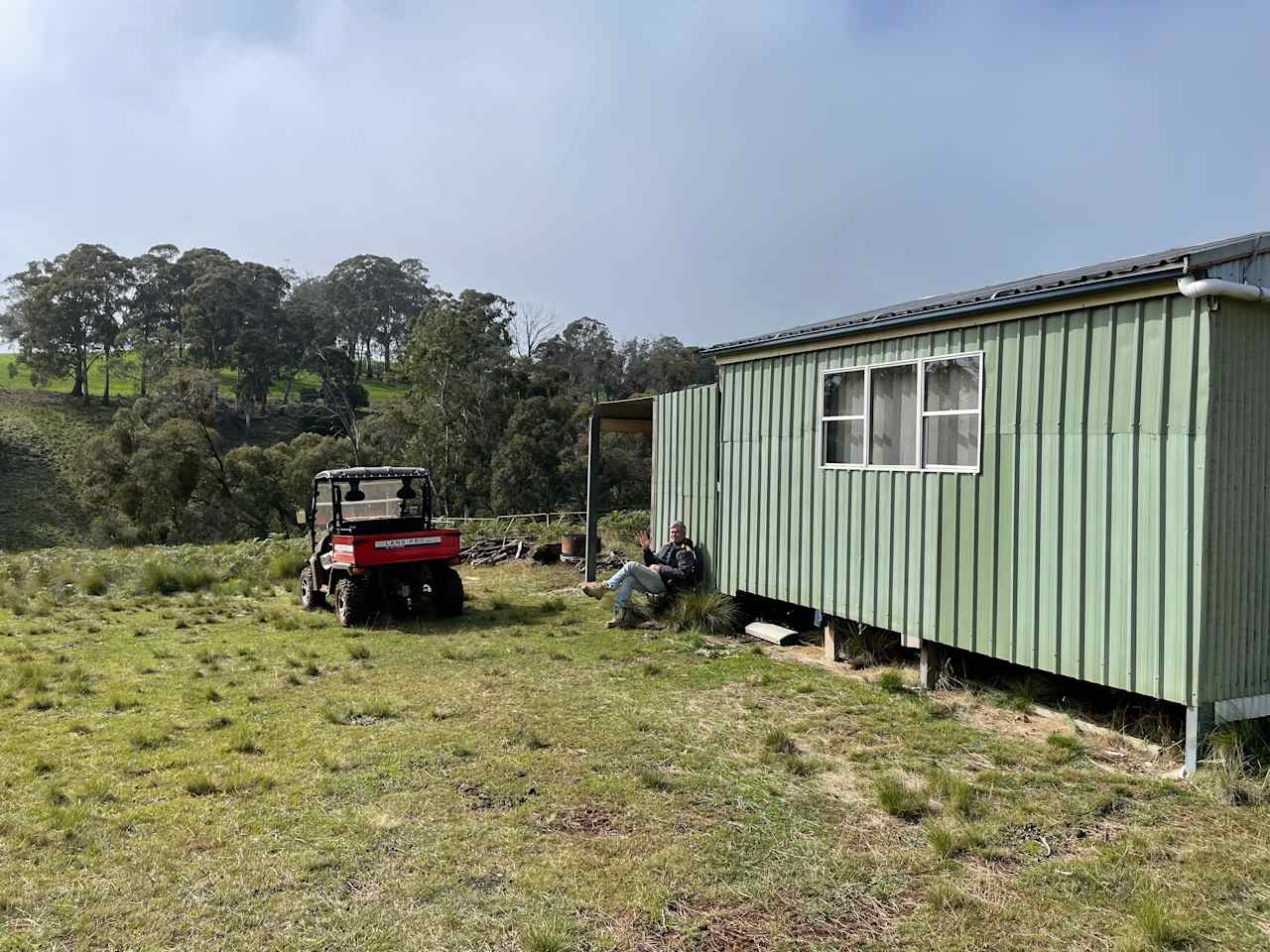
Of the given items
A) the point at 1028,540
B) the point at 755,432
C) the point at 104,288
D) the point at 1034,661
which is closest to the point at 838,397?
the point at 755,432

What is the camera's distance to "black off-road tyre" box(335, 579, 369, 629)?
34.0 ft

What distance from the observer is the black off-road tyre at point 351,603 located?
10359 mm

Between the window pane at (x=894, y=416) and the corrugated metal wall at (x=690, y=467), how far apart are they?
8.52 ft

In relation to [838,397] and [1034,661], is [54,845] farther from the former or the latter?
[838,397]

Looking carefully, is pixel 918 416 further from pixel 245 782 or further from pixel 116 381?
pixel 116 381

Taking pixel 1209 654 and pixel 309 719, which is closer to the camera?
pixel 1209 654

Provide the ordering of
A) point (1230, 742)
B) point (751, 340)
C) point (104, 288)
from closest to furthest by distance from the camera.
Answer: point (1230, 742), point (751, 340), point (104, 288)

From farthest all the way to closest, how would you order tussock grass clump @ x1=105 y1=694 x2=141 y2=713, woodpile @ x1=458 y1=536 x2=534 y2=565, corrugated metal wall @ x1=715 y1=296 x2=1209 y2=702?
woodpile @ x1=458 y1=536 x2=534 y2=565, tussock grass clump @ x1=105 y1=694 x2=141 y2=713, corrugated metal wall @ x1=715 y1=296 x2=1209 y2=702

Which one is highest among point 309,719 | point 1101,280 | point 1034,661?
point 1101,280

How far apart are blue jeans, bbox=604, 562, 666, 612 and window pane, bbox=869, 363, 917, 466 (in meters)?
3.31

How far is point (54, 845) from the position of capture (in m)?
4.23

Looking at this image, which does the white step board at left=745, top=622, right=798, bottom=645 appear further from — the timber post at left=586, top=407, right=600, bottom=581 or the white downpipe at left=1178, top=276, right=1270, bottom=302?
the white downpipe at left=1178, top=276, right=1270, bottom=302

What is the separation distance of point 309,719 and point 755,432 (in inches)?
215

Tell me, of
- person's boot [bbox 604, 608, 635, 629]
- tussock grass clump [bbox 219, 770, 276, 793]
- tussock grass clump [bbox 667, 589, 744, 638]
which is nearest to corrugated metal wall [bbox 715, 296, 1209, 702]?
tussock grass clump [bbox 667, 589, 744, 638]
